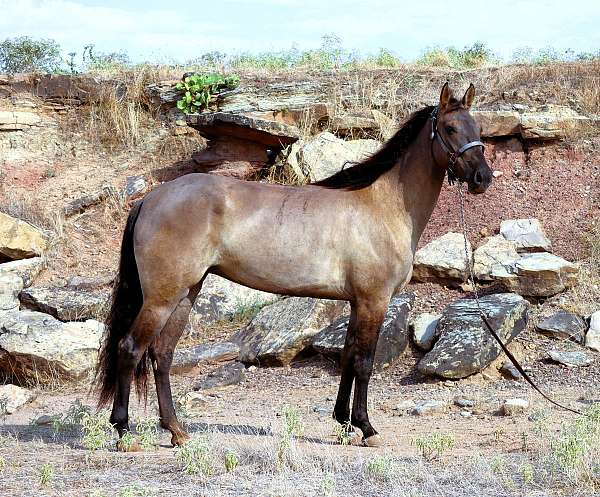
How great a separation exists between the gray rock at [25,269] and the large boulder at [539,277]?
21.4 ft

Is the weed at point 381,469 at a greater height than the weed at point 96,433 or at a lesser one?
greater

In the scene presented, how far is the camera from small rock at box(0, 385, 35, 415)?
854 centimetres

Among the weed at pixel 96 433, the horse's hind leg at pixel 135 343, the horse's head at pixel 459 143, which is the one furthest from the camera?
the horse's head at pixel 459 143

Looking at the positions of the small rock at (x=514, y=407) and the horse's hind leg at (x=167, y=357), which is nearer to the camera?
the horse's hind leg at (x=167, y=357)

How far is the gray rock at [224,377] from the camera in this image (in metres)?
9.16

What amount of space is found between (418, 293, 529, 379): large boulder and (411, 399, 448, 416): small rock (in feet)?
3.27

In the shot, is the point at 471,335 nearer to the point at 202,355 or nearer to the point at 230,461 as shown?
the point at 202,355

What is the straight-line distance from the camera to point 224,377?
30.5 feet

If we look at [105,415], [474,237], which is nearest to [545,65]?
[474,237]

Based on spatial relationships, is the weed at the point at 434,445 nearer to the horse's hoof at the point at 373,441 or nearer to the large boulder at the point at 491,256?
the horse's hoof at the point at 373,441

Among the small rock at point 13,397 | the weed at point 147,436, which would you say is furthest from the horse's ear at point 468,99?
the small rock at point 13,397

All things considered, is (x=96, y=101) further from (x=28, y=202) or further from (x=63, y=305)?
(x=63, y=305)

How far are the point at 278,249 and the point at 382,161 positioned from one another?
1195 millimetres

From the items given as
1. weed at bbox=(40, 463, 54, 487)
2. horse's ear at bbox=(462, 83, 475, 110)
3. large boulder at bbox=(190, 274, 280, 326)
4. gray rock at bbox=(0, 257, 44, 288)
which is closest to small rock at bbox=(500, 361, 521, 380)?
large boulder at bbox=(190, 274, 280, 326)
